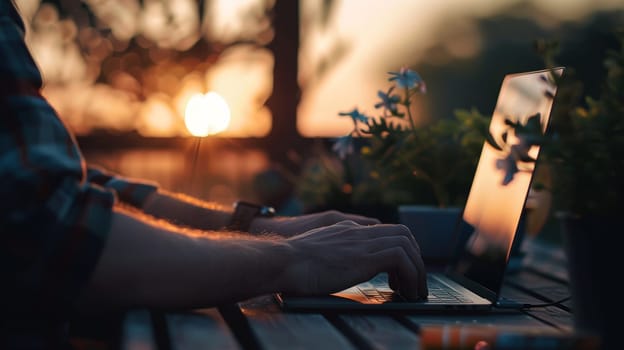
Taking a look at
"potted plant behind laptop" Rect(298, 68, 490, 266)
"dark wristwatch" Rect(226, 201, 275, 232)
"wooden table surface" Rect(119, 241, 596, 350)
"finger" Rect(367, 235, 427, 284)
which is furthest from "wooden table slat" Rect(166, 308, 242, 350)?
"potted plant behind laptop" Rect(298, 68, 490, 266)

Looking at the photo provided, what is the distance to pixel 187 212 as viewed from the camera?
1737 mm

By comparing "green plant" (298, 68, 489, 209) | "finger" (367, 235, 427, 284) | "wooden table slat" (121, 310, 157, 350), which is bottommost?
"wooden table slat" (121, 310, 157, 350)

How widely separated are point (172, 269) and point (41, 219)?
178mm

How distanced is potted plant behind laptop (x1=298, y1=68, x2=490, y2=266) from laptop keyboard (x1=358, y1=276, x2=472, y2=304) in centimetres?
38

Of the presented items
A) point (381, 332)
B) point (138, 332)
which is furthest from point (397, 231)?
point (138, 332)

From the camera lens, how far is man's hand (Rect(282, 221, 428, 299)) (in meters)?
1.08

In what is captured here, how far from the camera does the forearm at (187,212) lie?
5.64ft

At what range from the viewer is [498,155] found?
153 centimetres

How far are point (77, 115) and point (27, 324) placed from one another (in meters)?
2.91

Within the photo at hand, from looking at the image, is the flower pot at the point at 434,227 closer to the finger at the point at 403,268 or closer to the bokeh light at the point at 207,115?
the finger at the point at 403,268

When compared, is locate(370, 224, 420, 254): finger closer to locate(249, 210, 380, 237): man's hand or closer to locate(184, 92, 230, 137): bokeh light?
locate(249, 210, 380, 237): man's hand

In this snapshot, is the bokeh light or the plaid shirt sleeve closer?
the plaid shirt sleeve

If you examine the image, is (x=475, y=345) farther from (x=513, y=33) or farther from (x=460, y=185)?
(x=513, y=33)

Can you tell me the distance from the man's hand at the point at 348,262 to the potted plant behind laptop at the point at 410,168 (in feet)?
1.79
